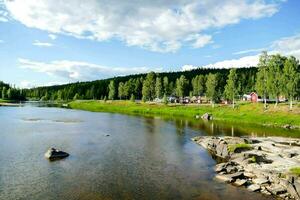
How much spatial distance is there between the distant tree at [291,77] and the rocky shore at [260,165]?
49.5 meters

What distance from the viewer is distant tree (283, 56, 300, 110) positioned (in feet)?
359

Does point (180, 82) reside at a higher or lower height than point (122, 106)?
higher

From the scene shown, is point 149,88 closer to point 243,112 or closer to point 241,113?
point 243,112

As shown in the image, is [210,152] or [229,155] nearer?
[229,155]

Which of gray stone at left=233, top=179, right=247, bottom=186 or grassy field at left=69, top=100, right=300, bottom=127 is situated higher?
grassy field at left=69, top=100, right=300, bottom=127

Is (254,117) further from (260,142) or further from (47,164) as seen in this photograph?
(47,164)

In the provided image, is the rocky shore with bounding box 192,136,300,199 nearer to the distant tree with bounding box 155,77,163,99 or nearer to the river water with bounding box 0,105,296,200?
the river water with bounding box 0,105,296,200

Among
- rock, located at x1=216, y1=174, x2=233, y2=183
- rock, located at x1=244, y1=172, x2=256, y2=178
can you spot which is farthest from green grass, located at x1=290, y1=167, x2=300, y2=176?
rock, located at x1=216, y1=174, x2=233, y2=183

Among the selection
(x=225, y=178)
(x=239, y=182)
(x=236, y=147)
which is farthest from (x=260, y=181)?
(x=236, y=147)

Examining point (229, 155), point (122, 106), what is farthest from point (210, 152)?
point (122, 106)

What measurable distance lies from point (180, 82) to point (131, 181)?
149495 mm

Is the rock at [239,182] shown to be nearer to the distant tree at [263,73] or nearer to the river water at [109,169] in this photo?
the river water at [109,169]

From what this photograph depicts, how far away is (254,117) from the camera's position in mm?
107875

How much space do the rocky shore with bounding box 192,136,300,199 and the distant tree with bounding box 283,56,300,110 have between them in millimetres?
49456
